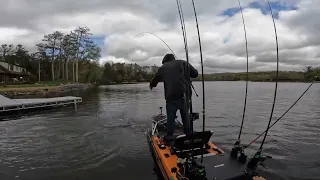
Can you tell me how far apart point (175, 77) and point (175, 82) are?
5.5 inches

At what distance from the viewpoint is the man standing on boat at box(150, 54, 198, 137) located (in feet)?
23.1

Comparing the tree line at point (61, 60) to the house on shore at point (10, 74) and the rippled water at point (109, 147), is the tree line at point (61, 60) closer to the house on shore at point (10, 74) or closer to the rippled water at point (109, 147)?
the house on shore at point (10, 74)

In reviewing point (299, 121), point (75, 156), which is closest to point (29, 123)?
point (75, 156)

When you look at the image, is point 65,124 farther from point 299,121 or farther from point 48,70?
point 48,70

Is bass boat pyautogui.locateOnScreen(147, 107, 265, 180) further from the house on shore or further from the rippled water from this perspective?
the house on shore

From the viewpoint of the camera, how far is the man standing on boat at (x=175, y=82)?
7027 mm

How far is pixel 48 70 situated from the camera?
8031 centimetres

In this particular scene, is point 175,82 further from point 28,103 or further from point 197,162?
point 28,103

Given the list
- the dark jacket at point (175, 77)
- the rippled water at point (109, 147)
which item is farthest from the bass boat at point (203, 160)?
the rippled water at point (109, 147)

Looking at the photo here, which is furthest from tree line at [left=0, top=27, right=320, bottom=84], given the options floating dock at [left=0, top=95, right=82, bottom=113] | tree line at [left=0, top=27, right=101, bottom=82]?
floating dock at [left=0, top=95, right=82, bottom=113]

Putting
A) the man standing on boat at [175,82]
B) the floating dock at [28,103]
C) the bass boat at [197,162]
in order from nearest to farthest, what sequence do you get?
the bass boat at [197,162]
the man standing on boat at [175,82]
the floating dock at [28,103]

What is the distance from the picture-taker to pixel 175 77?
23.3 feet

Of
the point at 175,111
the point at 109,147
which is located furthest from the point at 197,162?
the point at 109,147

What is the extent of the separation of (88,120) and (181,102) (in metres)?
11.5
